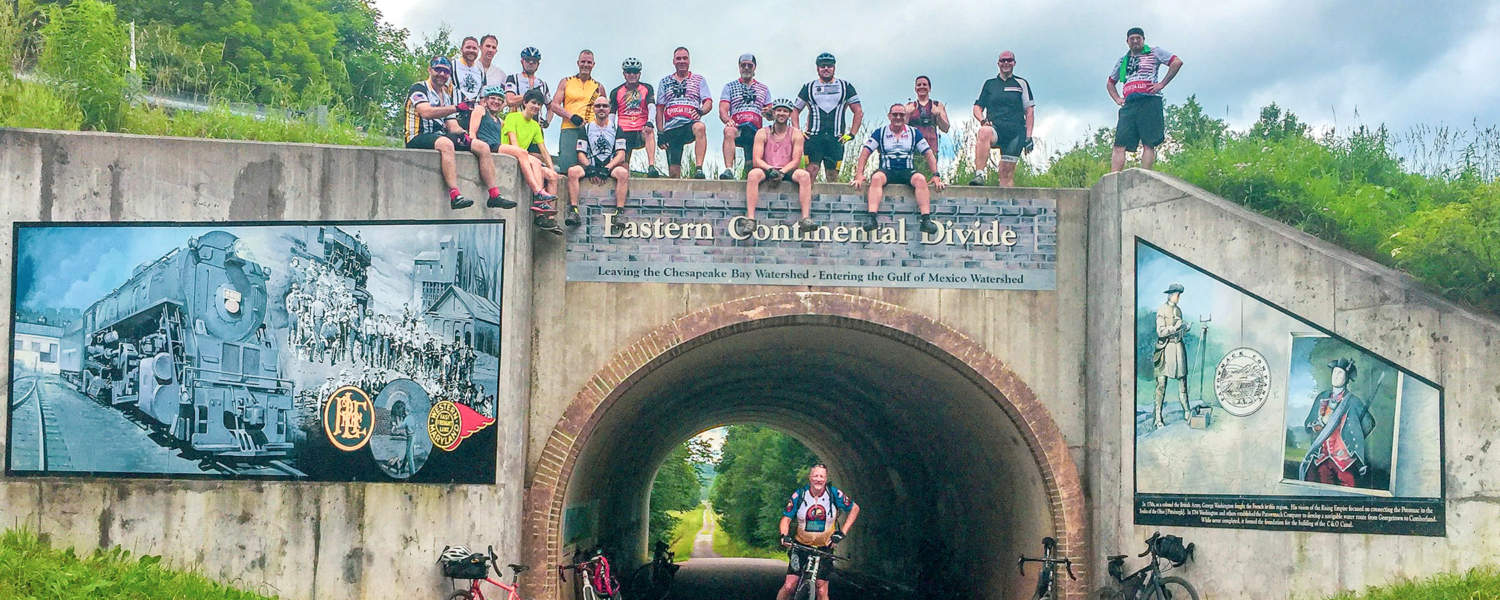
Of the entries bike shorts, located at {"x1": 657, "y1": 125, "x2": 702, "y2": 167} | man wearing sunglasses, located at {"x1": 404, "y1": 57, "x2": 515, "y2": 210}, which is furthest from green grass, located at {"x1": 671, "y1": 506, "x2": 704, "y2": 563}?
man wearing sunglasses, located at {"x1": 404, "y1": 57, "x2": 515, "y2": 210}

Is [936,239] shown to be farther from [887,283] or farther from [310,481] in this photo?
[310,481]

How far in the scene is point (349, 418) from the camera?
1254 centimetres

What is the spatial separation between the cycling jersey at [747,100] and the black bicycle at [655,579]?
9131 millimetres

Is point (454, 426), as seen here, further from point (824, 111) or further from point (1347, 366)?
point (1347, 366)

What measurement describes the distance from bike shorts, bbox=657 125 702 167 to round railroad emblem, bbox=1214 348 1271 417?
5.66 metres

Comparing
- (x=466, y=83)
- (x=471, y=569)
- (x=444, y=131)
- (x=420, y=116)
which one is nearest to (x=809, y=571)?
(x=471, y=569)

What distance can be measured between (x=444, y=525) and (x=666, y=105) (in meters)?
4.76

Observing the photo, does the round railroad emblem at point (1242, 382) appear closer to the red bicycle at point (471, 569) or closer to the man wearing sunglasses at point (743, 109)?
the man wearing sunglasses at point (743, 109)

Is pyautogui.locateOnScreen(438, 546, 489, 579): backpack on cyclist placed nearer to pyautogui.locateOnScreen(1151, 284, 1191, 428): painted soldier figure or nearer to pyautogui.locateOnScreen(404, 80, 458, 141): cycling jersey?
pyautogui.locateOnScreen(404, 80, 458, 141): cycling jersey

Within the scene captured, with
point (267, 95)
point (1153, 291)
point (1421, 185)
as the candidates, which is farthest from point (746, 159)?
point (267, 95)

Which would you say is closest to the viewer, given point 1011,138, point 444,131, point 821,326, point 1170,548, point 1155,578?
point 1155,578

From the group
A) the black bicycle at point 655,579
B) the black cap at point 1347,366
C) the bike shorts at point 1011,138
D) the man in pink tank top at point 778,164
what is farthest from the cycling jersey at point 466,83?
the black bicycle at point 655,579

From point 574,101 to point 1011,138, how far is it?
454cm

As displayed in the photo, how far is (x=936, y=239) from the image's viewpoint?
44.1 feet
